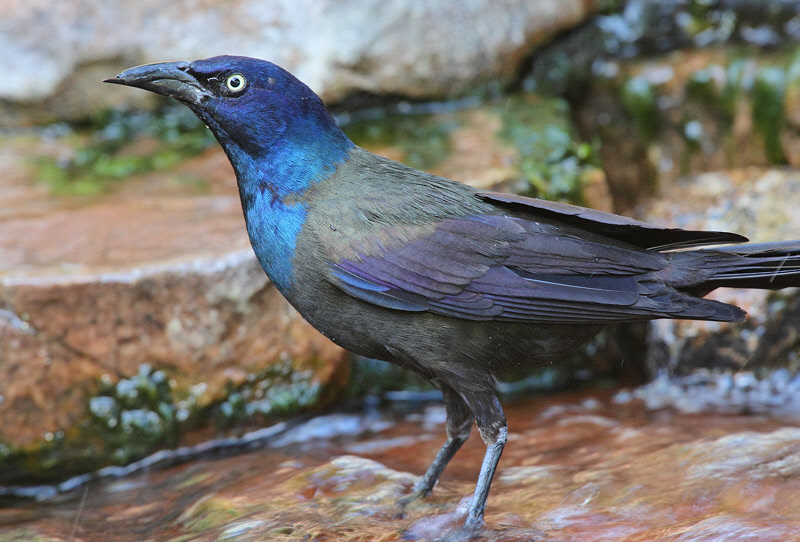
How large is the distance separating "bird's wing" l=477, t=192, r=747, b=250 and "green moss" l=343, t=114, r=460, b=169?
247 centimetres

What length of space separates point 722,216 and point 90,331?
411 centimetres

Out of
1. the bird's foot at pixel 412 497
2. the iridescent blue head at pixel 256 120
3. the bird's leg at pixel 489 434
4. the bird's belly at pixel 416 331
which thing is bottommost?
the bird's foot at pixel 412 497

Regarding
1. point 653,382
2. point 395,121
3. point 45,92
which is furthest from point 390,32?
point 653,382

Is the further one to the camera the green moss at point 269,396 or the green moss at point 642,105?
the green moss at point 642,105

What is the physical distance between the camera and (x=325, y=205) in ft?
11.0

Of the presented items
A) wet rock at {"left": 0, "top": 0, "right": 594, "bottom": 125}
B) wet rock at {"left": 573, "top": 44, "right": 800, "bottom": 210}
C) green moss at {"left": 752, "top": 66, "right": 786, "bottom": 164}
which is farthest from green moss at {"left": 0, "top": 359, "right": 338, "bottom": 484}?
green moss at {"left": 752, "top": 66, "right": 786, "bottom": 164}

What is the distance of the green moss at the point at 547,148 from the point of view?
5570mm

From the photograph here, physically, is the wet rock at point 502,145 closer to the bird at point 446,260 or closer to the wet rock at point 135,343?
the wet rock at point 135,343

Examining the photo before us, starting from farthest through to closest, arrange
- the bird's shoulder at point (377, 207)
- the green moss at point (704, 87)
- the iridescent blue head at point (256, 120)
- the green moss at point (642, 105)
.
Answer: the green moss at point (642, 105)
the green moss at point (704, 87)
the iridescent blue head at point (256, 120)
the bird's shoulder at point (377, 207)

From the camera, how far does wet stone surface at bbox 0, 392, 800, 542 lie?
10.4 ft

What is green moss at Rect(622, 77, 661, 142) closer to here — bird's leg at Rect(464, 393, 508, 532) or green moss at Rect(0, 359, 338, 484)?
green moss at Rect(0, 359, 338, 484)

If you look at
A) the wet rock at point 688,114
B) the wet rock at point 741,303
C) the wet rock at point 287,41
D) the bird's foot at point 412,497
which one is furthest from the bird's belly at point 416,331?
the wet rock at point 688,114

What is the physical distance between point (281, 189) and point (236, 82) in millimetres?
492

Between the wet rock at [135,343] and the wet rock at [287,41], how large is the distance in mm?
1924
